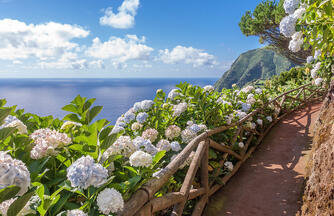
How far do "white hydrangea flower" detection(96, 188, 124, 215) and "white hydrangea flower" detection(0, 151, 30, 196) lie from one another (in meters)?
0.36

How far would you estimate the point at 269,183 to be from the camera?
329cm

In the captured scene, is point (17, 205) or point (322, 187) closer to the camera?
point (17, 205)

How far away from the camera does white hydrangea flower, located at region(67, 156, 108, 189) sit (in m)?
0.97

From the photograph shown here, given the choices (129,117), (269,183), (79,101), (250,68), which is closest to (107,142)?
(79,101)

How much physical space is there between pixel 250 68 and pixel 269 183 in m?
99.4

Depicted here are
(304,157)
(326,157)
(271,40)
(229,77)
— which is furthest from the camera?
(229,77)

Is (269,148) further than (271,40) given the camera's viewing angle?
No

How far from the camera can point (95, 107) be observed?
1.45m

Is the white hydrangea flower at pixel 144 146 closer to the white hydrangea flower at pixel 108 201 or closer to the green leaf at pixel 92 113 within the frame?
the green leaf at pixel 92 113

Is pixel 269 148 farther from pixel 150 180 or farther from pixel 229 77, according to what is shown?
pixel 229 77

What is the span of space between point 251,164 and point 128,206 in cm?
332

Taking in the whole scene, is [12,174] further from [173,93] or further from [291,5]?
[291,5]

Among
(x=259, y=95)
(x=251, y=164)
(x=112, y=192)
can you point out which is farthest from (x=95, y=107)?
(x=259, y=95)

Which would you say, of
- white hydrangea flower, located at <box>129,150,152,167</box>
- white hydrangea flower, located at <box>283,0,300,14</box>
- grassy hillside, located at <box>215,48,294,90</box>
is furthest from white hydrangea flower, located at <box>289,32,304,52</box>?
grassy hillside, located at <box>215,48,294,90</box>
